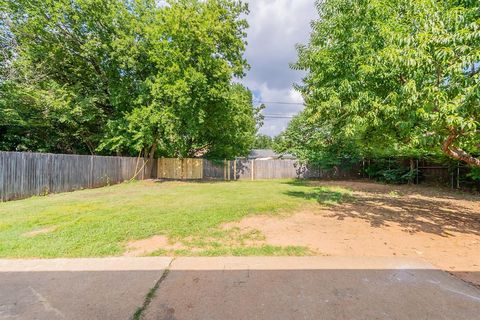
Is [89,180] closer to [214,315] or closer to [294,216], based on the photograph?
[294,216]

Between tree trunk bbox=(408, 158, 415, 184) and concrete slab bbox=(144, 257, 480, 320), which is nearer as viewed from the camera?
concrete slab bbox=(144, 257, 480, 320)

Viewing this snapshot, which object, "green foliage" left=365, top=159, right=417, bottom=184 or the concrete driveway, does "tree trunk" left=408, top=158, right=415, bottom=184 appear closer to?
"green foliage" left=365, top=159, right=417, bottom=184

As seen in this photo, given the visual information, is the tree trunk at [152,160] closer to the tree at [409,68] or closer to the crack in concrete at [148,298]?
the tree at [409,68]

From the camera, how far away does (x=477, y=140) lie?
5508 mm

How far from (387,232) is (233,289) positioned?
11.6 ft

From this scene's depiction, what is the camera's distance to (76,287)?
2.56 m

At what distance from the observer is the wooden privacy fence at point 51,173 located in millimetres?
7652

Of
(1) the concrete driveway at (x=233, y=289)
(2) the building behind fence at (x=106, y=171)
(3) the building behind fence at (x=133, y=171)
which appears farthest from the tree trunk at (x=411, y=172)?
(1) the concrete driveway at (x=233, y=289)

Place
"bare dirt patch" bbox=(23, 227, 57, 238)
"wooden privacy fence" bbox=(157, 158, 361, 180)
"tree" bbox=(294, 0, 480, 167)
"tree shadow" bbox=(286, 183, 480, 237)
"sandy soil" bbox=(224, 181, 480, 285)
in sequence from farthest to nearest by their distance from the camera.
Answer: "wooden privacy fence" bbox=(157, 158, 361, 180) < "tree shadow" bbox=(286, 183, 480, 237) < "bare dirt patch" bbox=(23, 227, 57, 238) < "tree" bbox=(294, 0, 480, 167) < "sandy soil" bbox=(224, 181, 480, 285)

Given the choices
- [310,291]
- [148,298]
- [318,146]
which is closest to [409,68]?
Answer: [310,291]

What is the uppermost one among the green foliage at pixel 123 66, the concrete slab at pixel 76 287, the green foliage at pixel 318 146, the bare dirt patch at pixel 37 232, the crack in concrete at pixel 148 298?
the green foliage at pixel 123 66

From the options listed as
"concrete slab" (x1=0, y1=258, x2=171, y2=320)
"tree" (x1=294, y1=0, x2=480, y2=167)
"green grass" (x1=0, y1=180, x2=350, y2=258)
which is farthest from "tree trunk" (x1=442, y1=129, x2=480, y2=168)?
"concrete slab" (x1=0, y1=258, x2=171, y2=320)

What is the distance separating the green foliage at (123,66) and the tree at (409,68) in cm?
719

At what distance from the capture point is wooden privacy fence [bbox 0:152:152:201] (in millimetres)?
7652
